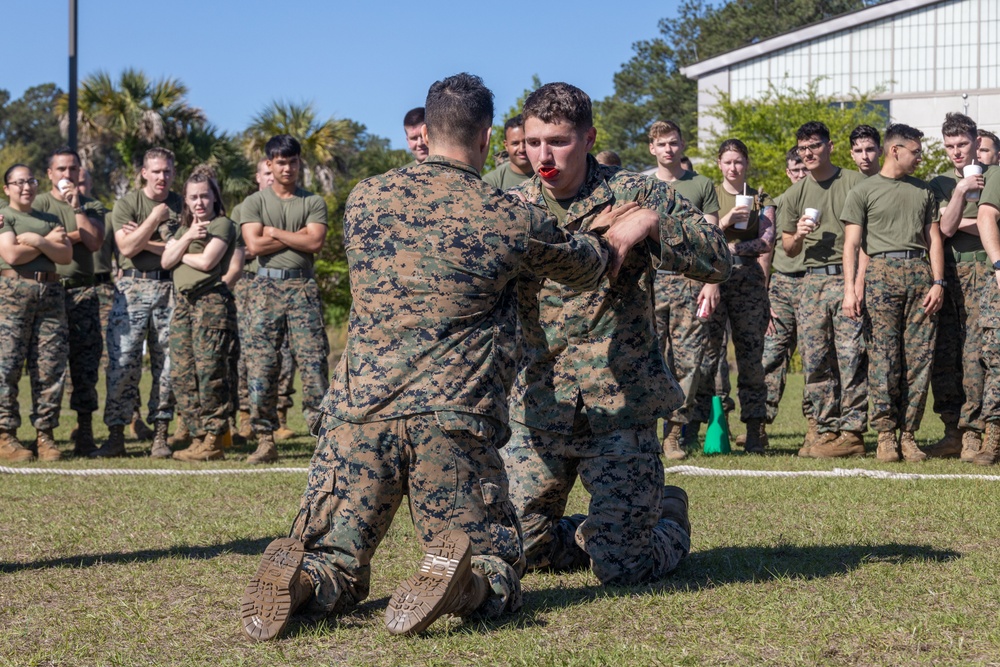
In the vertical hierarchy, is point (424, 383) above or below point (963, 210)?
below

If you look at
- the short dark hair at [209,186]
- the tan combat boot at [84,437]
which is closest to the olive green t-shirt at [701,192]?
the short dark hair at [209,186]

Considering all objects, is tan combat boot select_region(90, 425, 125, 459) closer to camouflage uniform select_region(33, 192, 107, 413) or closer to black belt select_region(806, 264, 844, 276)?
camouflage uniform select_region(33, 192, 107, 413)

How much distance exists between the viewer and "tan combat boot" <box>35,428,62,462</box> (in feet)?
34.4

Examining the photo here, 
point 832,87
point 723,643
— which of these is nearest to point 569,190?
point 723,643

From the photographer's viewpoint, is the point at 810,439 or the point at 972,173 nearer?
the point at 972,173

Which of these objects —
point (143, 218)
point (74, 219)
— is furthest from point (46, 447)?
point (143, 218)

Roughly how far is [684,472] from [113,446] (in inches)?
201

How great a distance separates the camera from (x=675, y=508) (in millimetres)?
5855

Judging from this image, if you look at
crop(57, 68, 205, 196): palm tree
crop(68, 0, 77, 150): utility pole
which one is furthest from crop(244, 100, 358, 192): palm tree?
crop(68, 0, 77, 150): utility pole

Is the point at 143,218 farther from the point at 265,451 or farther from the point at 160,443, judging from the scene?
the point at 265,451

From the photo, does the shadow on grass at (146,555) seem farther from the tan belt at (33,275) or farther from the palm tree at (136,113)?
the palm tree at (136,113)

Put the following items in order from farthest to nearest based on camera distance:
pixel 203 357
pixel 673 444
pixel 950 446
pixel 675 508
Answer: pixel 203 357 < pixel 950 446 < pixel 673 444 < pixel 675 508

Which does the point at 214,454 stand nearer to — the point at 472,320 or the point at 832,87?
the point at 472,320

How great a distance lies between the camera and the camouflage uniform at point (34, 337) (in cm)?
1035
